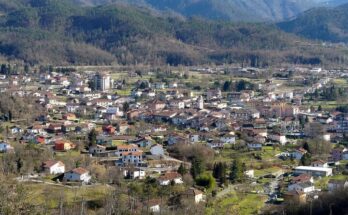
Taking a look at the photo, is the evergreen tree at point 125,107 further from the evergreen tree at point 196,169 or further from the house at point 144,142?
the evergreen tree at point 196,169

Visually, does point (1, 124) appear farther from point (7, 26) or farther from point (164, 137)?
point (7, 26)

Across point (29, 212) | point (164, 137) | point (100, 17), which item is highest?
point (100, 17)

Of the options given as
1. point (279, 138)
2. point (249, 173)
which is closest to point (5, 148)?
point (249, 173)

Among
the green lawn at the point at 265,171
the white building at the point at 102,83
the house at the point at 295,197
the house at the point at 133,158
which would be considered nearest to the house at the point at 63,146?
the house at the point at 133,158

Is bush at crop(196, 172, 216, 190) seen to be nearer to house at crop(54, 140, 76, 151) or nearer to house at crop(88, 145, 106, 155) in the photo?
house at crop(88, 145, 106, 155)

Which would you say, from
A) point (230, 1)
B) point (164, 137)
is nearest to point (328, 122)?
point (164, 137)
